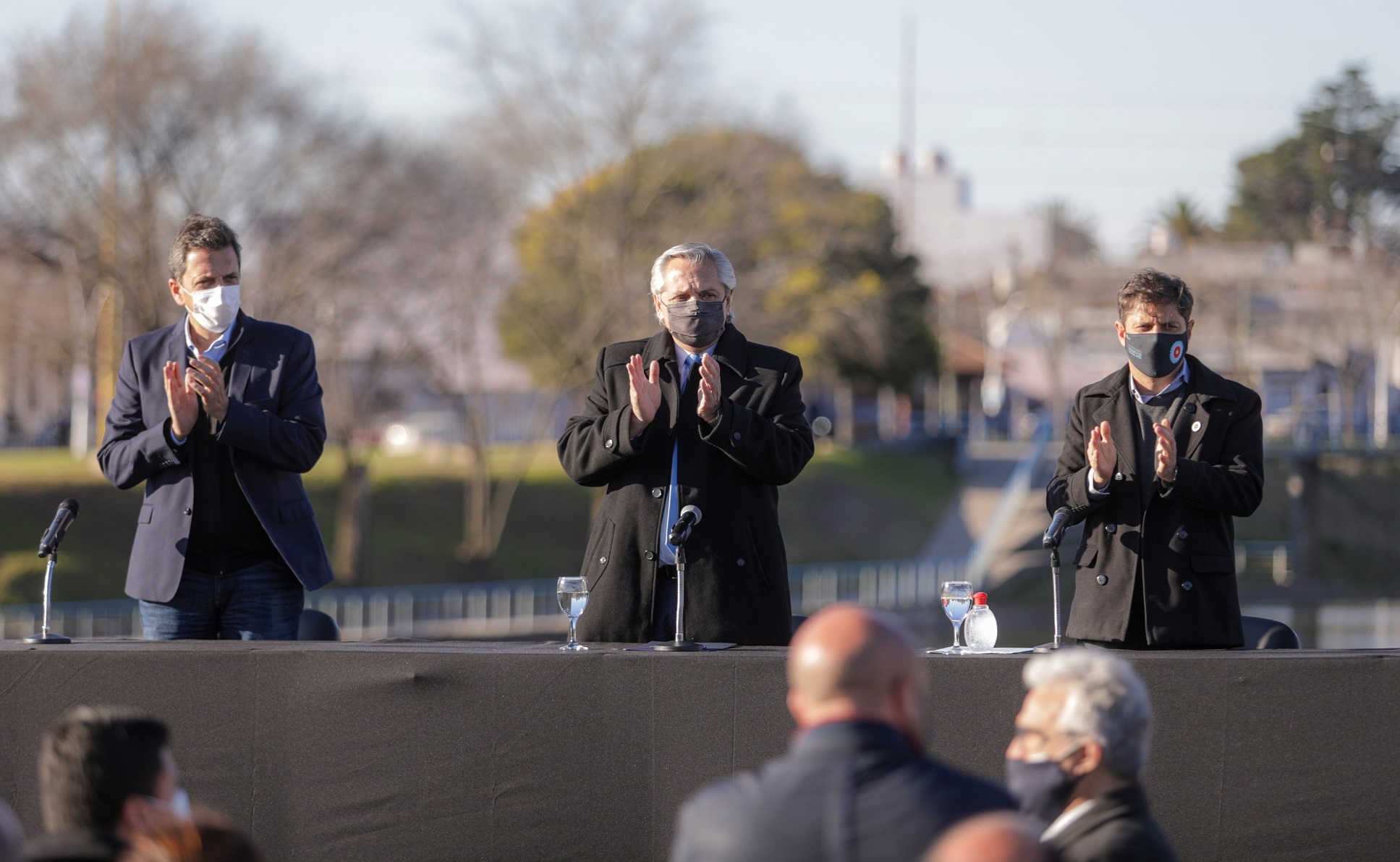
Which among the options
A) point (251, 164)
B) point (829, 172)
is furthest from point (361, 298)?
point (829, 172)

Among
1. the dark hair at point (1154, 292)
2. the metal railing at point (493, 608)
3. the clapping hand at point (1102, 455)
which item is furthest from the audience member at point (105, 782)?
the metal railing at point (493, 608)

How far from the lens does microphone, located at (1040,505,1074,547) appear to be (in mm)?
5012

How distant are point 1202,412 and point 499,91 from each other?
24.7m

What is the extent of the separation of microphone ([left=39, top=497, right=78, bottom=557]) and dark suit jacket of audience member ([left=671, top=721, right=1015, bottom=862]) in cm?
314

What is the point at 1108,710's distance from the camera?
3.27 m

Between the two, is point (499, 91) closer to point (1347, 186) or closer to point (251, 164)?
point (251, 164)

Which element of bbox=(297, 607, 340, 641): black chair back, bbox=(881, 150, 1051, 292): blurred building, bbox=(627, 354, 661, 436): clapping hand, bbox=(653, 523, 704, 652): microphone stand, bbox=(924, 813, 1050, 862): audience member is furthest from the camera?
bbox=(881, 150, 1051, 292): blurred building

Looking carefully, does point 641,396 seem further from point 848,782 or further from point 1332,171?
point 1332,171

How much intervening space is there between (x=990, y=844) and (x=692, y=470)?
10.3 feet

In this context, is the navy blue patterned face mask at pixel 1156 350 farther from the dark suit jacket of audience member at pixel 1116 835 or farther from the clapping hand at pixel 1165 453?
the dark suit jacket of audience member at pixel 1116 835

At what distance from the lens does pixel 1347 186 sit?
Result: 31.5 m

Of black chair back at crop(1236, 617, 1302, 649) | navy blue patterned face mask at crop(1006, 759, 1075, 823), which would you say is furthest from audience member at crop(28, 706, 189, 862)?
black chair back at crop(1236, 617, 1302, 649)

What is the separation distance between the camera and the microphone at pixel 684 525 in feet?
16.7

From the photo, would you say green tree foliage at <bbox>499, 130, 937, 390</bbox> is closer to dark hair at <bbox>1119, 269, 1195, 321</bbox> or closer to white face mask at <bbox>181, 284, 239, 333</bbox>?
white face mask at <bbox>181, 284, 239, 333</bbox>
